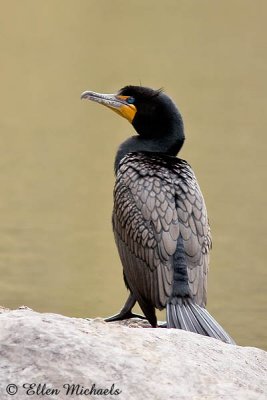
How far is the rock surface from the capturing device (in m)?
4.39

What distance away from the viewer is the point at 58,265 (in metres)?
11.2

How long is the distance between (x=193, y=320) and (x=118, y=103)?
5.30 feet

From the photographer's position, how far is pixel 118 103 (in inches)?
275

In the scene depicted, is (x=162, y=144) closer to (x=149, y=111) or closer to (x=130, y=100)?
(x=149, y=111)

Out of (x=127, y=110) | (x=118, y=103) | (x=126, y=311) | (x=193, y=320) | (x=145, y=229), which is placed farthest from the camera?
(x=118, y=103)

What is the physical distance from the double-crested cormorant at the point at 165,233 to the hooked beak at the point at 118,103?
242 mm

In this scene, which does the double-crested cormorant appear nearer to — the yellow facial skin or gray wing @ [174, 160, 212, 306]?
gray wing @ [174, 160, 212, 306]

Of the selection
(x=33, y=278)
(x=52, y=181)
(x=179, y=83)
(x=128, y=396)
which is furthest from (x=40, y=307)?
(x=179, y=83)

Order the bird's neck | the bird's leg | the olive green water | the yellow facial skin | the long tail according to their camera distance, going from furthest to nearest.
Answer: the olive green water < the yellow facial skin < the bird's neck < the bird's leg < the long tail

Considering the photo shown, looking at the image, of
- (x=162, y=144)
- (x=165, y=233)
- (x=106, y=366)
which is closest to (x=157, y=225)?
(x=165, y=233)

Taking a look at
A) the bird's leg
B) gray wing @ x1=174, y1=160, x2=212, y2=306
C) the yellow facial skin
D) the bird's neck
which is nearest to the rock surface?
gray wing @ x1=174, y1=160, x2=212, y2=306

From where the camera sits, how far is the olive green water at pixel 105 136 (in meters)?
11.0

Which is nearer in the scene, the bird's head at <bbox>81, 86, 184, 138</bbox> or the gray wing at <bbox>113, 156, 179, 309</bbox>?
the gray wing at <bbox>113, 156, 179, 309</bbox>

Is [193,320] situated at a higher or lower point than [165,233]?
lower
